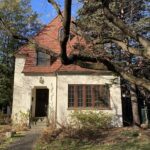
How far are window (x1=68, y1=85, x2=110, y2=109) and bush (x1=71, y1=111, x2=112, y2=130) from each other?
79 centimetres

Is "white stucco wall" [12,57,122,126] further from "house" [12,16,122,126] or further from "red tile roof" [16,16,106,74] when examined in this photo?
"red tile roof" [16,16,106,74]

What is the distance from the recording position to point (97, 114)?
66.7 feet

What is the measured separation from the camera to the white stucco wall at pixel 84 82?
20750mm

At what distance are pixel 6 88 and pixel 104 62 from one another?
2325 centimetres

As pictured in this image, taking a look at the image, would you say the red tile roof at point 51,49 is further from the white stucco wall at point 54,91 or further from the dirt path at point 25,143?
the dirt path at point 25,143

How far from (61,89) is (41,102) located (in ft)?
10.9

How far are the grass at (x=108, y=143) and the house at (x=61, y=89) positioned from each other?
4803mm

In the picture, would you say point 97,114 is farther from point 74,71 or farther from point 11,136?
point 11,136

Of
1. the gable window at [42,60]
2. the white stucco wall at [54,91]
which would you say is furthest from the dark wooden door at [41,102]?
the gable window at [42,60]

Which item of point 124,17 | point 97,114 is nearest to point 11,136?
point 97,114

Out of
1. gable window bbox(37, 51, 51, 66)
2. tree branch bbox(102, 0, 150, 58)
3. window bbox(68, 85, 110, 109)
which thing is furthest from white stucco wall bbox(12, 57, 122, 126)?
tree branch bbox(102, 0, 150, 58)

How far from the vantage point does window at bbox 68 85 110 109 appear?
21.1m

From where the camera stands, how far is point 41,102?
2373cm

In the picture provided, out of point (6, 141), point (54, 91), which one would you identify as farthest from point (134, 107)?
point (6, 141)
